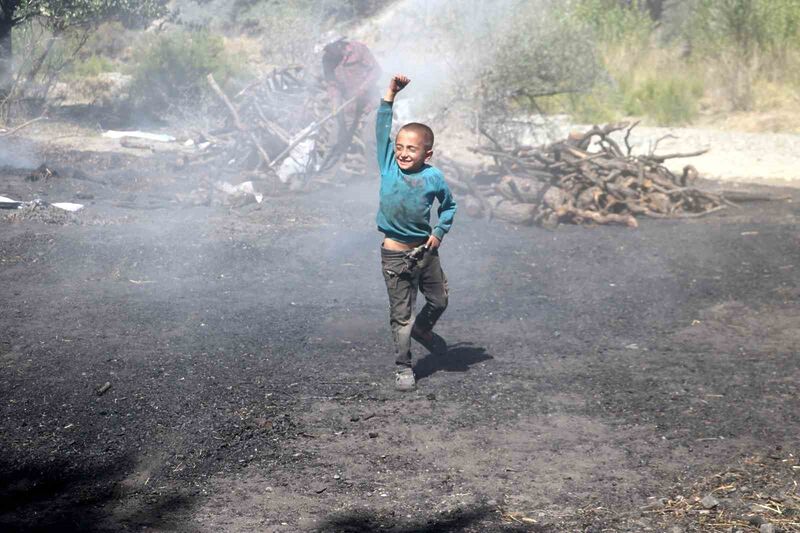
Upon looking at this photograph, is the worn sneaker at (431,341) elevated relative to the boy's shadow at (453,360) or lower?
elevated

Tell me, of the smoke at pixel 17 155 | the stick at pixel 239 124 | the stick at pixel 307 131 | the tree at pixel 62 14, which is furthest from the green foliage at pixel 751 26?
the smoke at pixel 17 155

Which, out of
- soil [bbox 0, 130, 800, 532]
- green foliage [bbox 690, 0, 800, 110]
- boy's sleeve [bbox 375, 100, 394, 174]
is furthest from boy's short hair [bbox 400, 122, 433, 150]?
green foliage [bbox 690, 0, 800, 110]

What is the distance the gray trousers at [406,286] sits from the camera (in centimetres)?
505

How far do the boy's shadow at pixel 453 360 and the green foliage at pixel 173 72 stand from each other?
43.5 ft

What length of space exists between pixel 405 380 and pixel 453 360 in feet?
2.17

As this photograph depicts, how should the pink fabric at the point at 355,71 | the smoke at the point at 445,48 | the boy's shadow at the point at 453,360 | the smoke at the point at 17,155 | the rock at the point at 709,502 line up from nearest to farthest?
the rock at the point at 709,502 < the boy's shadow at the point at 453,360 < the smoke at the point at 17,155 < the pink fabric at the point at 355,71 < the smoke at the point at 445,48

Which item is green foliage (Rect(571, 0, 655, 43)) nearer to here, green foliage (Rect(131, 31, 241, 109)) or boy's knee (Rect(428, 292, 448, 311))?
green foliage (Rect(131, 31, 241, 109))

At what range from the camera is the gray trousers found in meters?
5.05

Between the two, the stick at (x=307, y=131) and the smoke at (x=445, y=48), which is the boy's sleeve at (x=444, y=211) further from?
the smoke at (x=445, y=48)

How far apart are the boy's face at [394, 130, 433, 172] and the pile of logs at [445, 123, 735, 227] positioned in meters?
5.44

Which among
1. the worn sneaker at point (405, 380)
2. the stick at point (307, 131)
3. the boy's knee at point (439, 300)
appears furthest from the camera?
the stick at point (307, 131)

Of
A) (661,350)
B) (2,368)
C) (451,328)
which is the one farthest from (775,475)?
(2,368)

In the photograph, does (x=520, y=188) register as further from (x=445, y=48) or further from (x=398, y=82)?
(x=398, y=82)

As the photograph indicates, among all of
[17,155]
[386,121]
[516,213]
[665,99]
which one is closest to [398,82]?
[386,121]
